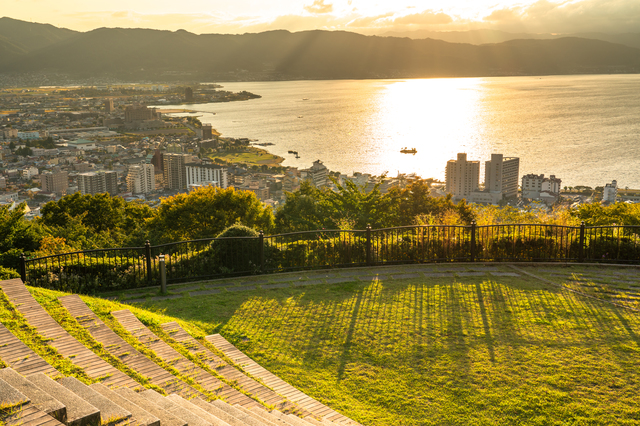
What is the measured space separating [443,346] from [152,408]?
4050 millimetres

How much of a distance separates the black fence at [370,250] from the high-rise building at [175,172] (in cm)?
8671

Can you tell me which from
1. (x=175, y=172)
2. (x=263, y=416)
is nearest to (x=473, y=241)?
(x=263, y=416)

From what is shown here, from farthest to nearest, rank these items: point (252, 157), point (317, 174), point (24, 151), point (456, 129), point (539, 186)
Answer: point (456, 129) < point (24, 151) < point (252, 157) < point (317, 174) < point (539, 186)

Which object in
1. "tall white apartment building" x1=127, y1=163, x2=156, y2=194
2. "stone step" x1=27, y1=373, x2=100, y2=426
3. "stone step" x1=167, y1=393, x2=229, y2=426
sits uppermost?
"stone step" x1=27, y1=373, x2=100, y2=426

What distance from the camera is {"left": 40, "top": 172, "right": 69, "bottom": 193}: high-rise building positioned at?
269 feet

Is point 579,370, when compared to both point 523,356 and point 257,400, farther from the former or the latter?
point 257,400

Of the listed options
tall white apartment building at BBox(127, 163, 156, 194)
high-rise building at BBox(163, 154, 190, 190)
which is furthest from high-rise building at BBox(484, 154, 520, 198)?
tall white apartment building at BBox(127, 163, 156, 194)

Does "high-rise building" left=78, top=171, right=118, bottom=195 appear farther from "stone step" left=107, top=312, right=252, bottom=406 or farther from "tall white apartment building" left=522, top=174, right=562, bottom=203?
"stone step" left=107, top=312, right=252, bottom=406

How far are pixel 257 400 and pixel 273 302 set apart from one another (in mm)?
3237

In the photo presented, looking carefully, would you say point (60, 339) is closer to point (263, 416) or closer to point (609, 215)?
point (263, 416)

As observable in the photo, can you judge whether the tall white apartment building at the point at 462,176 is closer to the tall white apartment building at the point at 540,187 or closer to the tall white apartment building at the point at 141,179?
the tall white apartment building at the point at 540,187

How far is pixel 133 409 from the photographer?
398cm

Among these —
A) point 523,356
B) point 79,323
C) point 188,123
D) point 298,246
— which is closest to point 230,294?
point 298,246

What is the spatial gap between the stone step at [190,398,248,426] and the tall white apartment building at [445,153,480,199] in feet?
213
